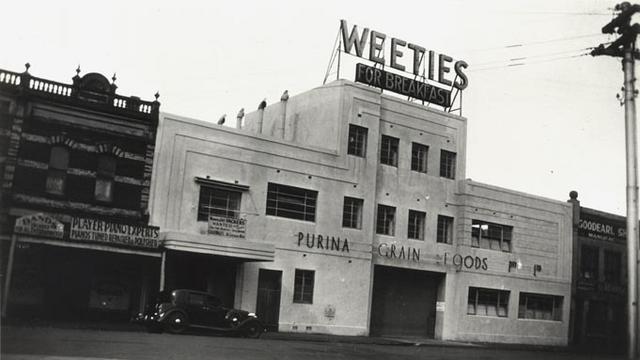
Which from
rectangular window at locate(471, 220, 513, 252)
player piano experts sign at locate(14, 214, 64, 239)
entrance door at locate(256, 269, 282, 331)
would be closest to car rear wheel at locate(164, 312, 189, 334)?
player piano experts sign at locate(14, 214, 64, 239)

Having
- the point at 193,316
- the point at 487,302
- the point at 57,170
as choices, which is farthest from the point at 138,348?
the point at 487,302

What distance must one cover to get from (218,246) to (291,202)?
5.35 m

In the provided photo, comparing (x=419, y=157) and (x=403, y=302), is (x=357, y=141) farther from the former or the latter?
(x=403, y=302)

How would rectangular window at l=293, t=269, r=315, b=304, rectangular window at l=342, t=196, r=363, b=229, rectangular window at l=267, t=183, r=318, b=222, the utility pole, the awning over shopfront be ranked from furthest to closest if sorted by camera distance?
rectangular window at l=342, t=196, r=363, b=229, rectangular window at l=293, t=269, r=315, b=304, rectangular window at l=267, t=183, r=318, b=222, the awning over shopfront, the utility pole

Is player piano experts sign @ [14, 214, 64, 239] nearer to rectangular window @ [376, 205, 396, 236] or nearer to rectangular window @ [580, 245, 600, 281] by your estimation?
rectangular window @ [376, 205, 396, 236]

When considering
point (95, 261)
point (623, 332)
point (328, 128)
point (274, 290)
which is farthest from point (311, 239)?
point (623, 332)

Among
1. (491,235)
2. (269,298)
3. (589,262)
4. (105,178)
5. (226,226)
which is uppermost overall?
(491,235)

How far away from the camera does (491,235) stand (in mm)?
37781

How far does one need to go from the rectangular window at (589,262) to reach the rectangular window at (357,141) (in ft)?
55.3

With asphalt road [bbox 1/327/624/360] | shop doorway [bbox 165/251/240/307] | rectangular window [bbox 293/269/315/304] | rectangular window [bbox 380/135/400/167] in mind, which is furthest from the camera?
rectangular window [bbox 380/135/400/167]

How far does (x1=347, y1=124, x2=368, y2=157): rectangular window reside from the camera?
1289 inches

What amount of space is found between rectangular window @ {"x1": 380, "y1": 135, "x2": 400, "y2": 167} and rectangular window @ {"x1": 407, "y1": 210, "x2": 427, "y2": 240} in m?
2.70

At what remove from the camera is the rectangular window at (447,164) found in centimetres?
3641

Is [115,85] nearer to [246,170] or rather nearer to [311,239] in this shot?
[246,170]
